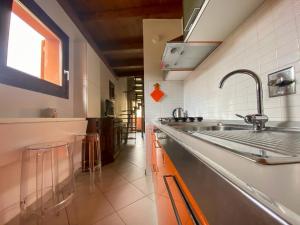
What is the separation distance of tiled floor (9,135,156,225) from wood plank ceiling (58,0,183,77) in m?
2.50

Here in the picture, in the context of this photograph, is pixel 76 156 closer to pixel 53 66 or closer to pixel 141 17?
pixel 53 66

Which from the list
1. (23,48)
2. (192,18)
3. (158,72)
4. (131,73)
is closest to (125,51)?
(158,72)

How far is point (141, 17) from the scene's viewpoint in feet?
9.87

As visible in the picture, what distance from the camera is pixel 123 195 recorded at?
75.1 inches

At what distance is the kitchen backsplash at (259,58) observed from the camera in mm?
734

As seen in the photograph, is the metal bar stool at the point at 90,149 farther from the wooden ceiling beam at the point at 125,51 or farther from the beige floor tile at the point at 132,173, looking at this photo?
the wooden ceiling beam at the point at 125,51

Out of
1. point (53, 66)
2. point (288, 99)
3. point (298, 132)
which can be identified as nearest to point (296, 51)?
point (288, 99)

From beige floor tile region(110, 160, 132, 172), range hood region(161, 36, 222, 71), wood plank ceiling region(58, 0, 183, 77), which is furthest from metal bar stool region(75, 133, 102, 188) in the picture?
wood plank ceiling region(58, 0, 183, 77)

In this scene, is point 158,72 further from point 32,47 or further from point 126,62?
point 126,62

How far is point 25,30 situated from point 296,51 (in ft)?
7.42

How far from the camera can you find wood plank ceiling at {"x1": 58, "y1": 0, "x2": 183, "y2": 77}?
2668mm

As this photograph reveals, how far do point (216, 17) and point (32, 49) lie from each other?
6.28 ft

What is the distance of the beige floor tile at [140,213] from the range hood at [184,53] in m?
1.46

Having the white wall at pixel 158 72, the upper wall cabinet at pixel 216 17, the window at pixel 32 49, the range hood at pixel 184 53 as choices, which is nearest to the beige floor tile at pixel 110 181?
the white wall at pixel 158 72
